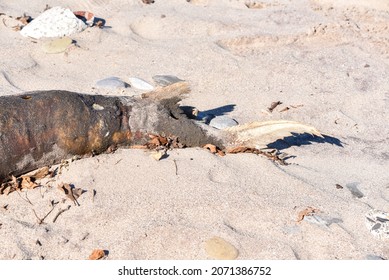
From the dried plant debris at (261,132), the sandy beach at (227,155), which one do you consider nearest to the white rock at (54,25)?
the sandy beach at (227,155)

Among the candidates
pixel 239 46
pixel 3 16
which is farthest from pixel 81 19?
pixel 239 46

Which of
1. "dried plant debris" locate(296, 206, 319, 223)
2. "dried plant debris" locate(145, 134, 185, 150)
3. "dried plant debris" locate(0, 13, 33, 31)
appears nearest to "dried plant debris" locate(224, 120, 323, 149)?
"dried plant debris" locate(145, 134, 185, 150)

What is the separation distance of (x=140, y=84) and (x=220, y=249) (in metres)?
2.41

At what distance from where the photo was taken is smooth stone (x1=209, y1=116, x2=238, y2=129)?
421cm

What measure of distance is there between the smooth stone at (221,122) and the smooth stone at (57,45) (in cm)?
198

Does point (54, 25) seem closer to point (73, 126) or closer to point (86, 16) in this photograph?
point (86, 16)

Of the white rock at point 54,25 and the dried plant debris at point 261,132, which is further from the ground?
the dried plant debris at point 261,132

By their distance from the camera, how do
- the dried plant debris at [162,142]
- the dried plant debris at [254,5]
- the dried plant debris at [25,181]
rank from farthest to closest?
the dried plant debris at [254,5] < the dried plant debris at [162,142] < the dried plant debris at [25,181]

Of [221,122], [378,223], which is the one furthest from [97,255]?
[221,122]

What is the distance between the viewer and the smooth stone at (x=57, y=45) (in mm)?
5367

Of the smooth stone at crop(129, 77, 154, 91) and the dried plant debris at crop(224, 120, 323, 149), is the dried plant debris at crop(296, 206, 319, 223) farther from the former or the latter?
the smooth stone at crop(129, 77, 154, 91)

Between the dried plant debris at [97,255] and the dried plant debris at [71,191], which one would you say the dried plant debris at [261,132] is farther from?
the dried plant debris at [97,255]

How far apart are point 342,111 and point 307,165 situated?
1.10 m

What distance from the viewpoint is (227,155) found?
368 centimetres
